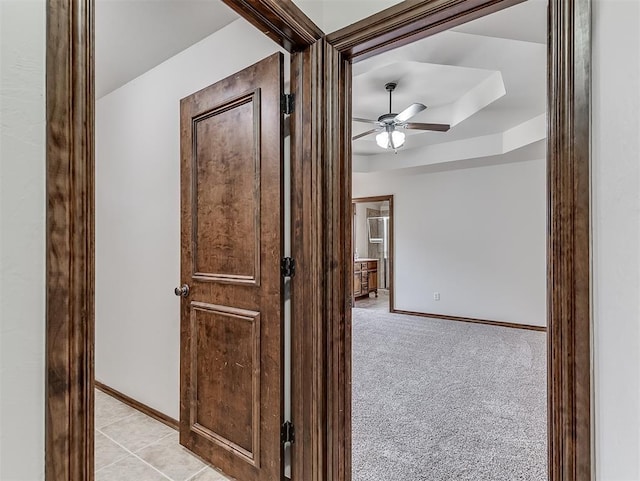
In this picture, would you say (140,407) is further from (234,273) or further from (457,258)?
(457,258)

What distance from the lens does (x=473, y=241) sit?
17.2ft

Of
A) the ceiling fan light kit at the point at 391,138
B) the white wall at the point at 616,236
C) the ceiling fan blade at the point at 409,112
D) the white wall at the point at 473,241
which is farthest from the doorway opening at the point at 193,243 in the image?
the white wall at the point at 473,241

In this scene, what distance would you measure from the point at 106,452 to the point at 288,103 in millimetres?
2163

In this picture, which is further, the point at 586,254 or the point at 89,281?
the point at 586,254

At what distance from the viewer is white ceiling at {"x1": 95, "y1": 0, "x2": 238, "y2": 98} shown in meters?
1.82

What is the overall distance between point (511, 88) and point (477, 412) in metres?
2.77

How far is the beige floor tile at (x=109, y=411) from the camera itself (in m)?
2.35

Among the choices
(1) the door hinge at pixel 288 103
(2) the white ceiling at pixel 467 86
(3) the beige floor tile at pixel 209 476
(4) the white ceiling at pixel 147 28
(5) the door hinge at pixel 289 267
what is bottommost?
(3) the beige floor tile at pixel 209 476

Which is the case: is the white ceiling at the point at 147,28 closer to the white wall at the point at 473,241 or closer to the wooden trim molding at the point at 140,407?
the wooden trim molding at the point at 140,407

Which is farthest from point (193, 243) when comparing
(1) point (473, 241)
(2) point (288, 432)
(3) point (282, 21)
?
(1) point (473, 241)

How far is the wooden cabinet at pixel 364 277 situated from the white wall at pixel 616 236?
6.11 meters

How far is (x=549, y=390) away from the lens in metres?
1.08

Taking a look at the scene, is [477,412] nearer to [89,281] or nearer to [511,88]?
[89,281]

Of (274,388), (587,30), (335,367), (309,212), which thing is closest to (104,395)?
(274,388)
